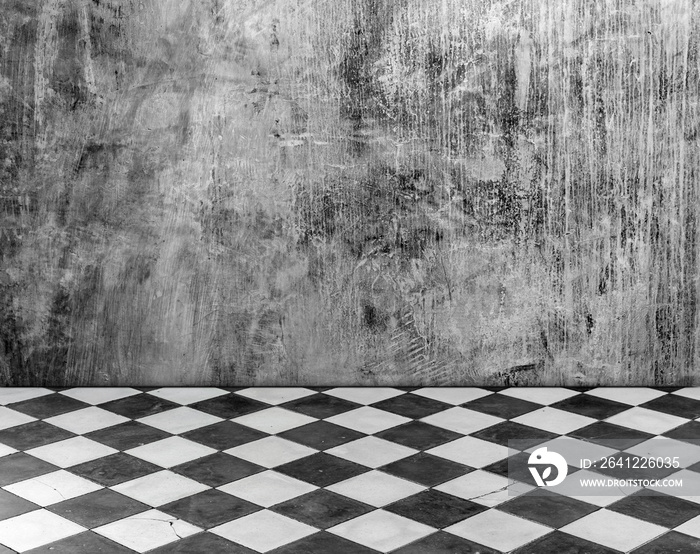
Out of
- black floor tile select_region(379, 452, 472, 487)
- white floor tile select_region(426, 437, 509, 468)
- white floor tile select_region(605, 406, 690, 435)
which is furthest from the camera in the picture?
white floor tile select_region(605, 406, 690, 435)

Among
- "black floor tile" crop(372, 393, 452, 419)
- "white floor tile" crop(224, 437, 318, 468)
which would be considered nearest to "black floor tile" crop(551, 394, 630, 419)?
"black floor tile" crop(372, 393, 452, 419)

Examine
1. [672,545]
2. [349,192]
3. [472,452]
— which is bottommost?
[672,545]

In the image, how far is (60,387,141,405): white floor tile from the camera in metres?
4.35

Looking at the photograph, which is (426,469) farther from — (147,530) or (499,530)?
(147,530)

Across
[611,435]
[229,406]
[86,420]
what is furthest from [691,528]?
[86,420]

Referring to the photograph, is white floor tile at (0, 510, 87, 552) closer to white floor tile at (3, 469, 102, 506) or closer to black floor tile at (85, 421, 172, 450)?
white floor tile at (3, 469, 102, 506)

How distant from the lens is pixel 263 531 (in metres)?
3.09

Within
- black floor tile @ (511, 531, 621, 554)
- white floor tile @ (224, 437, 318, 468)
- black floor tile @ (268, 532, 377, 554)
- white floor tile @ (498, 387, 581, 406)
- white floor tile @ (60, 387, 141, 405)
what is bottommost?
black floor tile @ (511, 531, 621, 554)

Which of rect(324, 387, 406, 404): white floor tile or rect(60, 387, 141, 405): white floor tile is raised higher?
rect(60, 387, 141, 405): white floor tile

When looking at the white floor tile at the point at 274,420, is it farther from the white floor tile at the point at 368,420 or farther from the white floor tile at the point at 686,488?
the white floor tile at the point at 686,488

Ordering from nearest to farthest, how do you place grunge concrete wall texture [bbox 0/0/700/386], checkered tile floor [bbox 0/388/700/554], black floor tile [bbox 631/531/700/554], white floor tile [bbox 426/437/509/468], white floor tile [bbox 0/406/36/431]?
black floor tile [bbox 631/531/700/554] < checkered tile floor [bbox 0/388/700/554] < white floor tile [bbox 426/437/509/468] < white floor tile [bbox 0/406/36/431] < grunge concrete wall texture [bbox 0/0/700/386]

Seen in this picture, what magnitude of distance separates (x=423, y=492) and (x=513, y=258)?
4.63ft

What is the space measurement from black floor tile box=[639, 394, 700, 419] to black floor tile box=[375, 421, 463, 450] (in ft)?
3.06

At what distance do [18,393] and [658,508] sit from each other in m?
2.82
